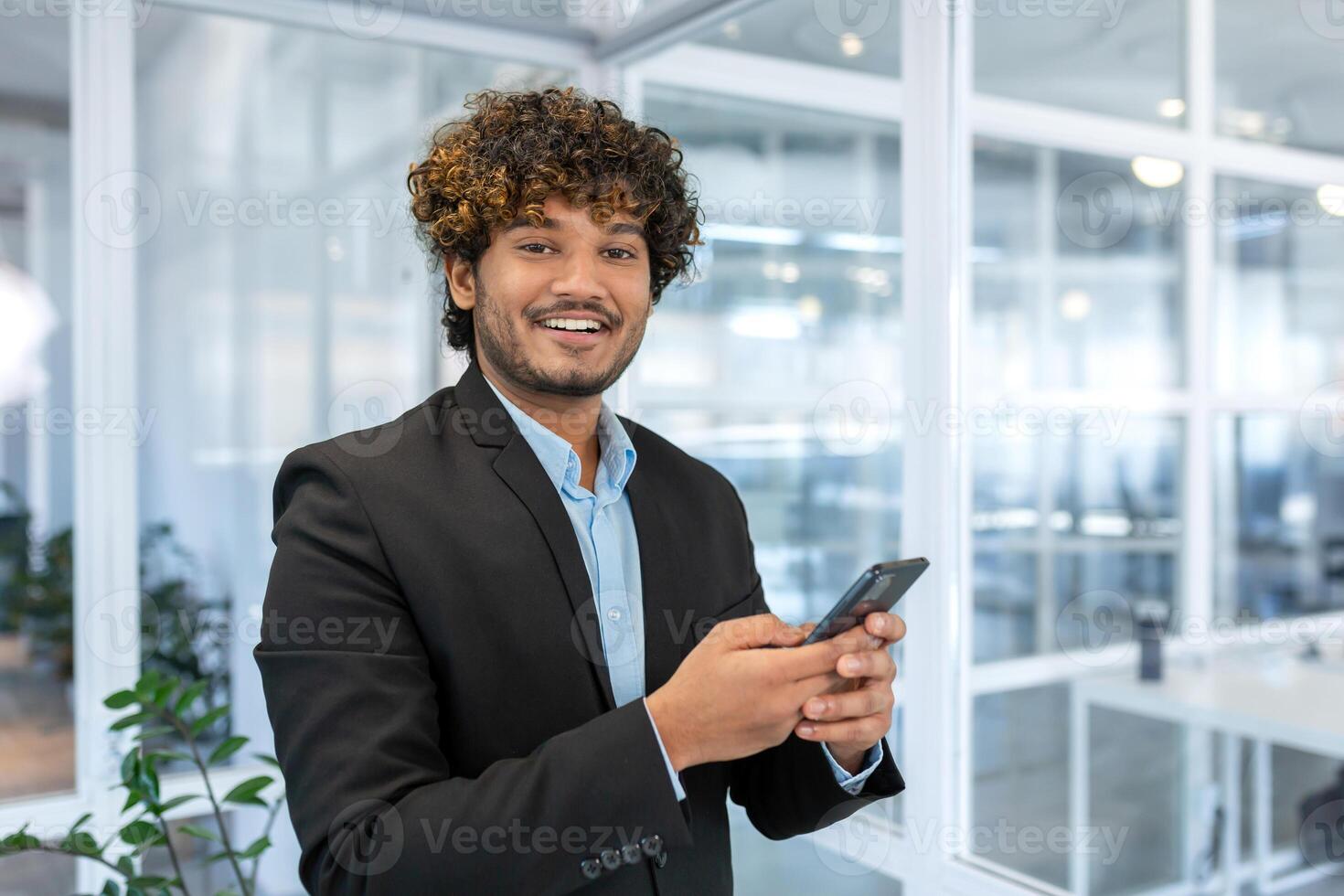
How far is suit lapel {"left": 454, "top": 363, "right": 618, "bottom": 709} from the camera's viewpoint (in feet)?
3.80

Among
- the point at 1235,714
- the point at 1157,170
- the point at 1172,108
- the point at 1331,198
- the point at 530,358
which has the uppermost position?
the point at 1172,108

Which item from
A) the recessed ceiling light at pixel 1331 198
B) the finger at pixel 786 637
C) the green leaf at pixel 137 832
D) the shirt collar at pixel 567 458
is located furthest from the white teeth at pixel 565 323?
the recessed ceiling light at pixel 1331 198

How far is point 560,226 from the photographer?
123 cm

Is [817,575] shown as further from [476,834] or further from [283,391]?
[476,834]

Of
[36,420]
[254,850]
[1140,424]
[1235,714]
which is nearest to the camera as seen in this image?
[254,850]

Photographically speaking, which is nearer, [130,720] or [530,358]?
[530,358]

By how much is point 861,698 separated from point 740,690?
143 millimetres

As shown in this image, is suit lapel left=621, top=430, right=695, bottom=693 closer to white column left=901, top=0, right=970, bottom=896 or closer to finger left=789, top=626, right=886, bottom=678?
finger left=789, top=626, right=886, bottom=678

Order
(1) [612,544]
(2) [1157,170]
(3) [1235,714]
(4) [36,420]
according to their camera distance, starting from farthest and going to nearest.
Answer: (2) [1157,170], (3) [1235,714], (4) [36,420], (1) [612,544]

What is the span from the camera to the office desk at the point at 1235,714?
273 centimetres

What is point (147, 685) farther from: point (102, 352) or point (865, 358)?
point (865, 358)

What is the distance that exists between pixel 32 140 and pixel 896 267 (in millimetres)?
2015

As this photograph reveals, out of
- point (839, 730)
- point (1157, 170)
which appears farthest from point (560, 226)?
point (1157, 170)

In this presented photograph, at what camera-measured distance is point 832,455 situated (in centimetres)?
329
